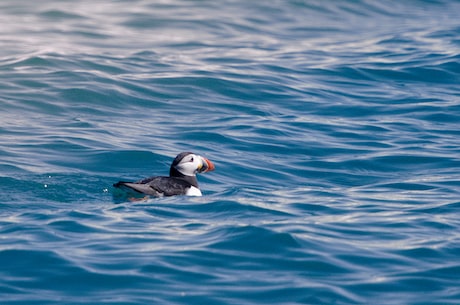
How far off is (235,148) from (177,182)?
2709mm

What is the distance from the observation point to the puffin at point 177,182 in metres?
10.3

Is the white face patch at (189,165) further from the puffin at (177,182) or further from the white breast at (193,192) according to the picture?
the white breast at (193,192)

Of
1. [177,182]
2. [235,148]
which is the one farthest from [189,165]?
[235,148]

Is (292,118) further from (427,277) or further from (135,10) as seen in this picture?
(135,10)

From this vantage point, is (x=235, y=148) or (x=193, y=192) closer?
(x=193, y=192)

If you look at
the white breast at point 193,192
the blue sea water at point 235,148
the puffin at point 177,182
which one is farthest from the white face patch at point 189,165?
the blue sea water at point 235,148

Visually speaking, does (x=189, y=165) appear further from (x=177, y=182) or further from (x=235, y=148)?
(x=235, y=148)

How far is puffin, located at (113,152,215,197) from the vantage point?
10.3 m

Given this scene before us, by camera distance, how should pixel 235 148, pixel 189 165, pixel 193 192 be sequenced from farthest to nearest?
pixel 235 148
pixel 189 165
pixel 193 192

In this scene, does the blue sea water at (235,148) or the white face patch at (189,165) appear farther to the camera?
the white face patch at (189,165)

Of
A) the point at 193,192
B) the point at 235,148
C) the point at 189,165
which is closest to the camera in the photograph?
the point at 193,192

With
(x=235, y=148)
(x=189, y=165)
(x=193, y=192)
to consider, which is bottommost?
(x=193, y=192)

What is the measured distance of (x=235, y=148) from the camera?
44.7ft

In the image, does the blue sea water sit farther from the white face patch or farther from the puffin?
the white face patch
